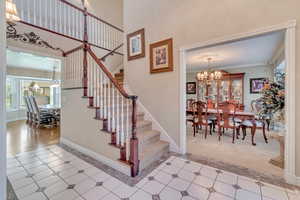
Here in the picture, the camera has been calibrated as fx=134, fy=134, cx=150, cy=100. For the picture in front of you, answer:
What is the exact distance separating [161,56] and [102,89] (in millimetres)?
1460

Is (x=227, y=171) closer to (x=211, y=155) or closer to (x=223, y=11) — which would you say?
(x=211, y=155)

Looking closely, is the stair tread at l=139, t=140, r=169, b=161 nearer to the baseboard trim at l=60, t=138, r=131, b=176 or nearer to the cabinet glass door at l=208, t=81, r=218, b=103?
the baseboard trim at l=60, t=138, r=131, b=176

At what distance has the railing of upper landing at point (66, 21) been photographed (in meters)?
3.04

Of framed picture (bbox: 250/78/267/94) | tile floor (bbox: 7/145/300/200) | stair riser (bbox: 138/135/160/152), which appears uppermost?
framed picture (bbox: 250/78/267/94)

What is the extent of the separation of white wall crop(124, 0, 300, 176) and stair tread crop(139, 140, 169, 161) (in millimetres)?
288

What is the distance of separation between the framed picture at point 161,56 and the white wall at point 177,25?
4.0 inches

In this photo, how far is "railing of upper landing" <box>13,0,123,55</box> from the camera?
304 cm

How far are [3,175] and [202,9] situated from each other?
3.22m

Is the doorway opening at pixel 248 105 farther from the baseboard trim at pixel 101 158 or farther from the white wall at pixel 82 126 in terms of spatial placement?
the white wall at pixel 82 126

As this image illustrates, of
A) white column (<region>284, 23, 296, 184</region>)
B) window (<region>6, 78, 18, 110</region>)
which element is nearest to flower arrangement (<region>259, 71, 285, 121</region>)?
white column (<region>284, 23, 296, 184</region>)

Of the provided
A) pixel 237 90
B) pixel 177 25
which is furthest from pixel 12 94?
pixel 237 90

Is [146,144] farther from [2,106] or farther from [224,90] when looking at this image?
[224,90]

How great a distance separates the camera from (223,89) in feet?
21.0

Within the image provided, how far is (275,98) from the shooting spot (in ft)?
6.93
